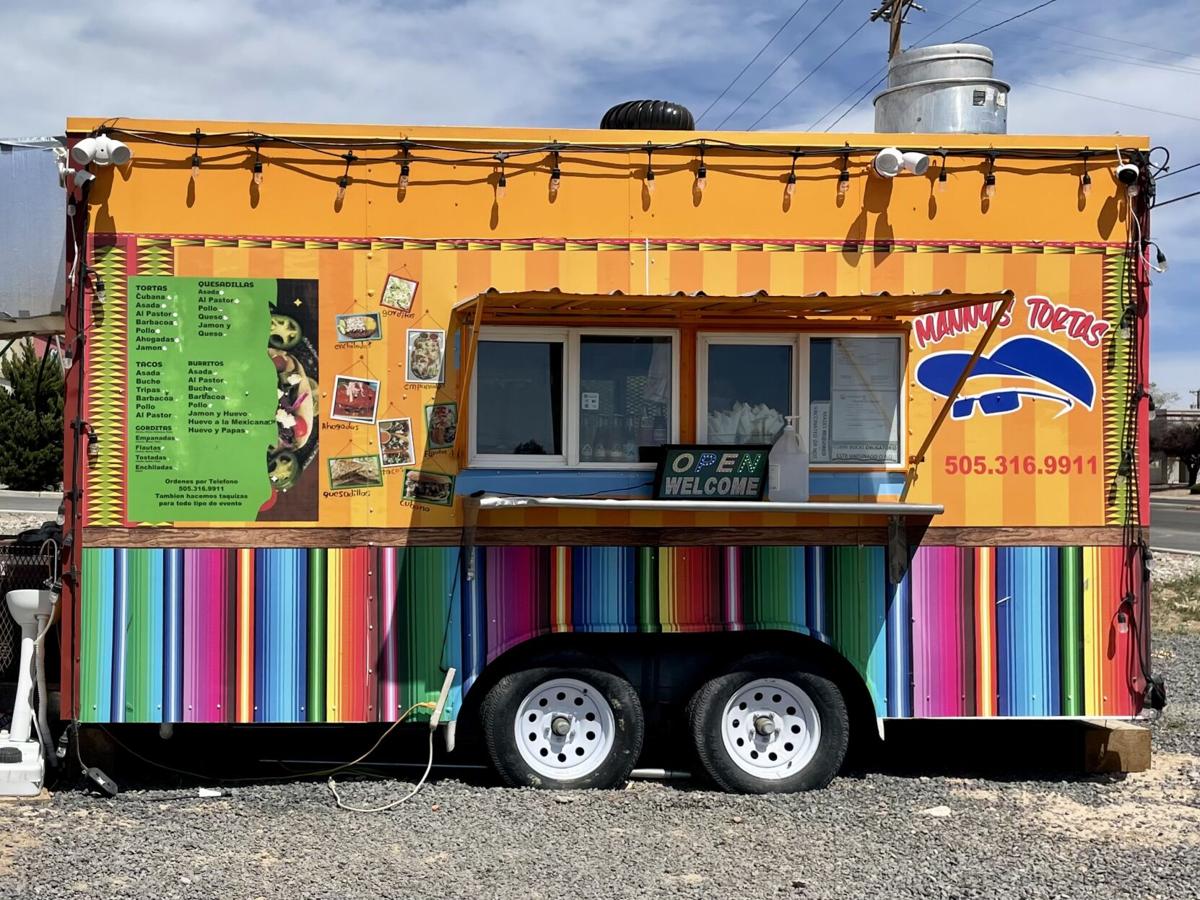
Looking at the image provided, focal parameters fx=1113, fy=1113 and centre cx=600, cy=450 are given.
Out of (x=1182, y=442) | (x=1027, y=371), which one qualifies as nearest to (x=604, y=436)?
(x=1027, y=371)

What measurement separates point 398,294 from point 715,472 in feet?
5.97

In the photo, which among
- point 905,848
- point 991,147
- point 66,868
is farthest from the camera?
point 991,147

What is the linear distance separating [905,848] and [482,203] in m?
3.67

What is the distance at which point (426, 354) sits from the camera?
560 cm

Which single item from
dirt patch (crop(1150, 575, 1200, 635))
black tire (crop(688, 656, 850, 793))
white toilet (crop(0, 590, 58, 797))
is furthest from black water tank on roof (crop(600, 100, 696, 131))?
dirt patch (crop(1150, 575, 1200, 635))

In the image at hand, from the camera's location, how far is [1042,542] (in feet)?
19.0

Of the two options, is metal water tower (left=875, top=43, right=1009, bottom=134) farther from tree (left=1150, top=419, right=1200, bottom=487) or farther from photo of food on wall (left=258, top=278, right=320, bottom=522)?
tree (left=1150, top=419, right=1200, bottom=487)

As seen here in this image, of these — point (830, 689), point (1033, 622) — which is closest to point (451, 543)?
point (830, 689)

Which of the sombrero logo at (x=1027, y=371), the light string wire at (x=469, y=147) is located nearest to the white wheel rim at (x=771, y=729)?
the sombrero logo at (x=1027, y=371)

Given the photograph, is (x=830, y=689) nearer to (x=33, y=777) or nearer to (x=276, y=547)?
(x=276, y=547)

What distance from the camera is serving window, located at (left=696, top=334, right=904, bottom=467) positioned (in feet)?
18.8

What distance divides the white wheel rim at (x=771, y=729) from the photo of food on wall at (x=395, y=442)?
208 cm

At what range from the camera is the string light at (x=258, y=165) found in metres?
5.52

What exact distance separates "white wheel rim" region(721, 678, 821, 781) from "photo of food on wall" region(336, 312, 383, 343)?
2.60m
